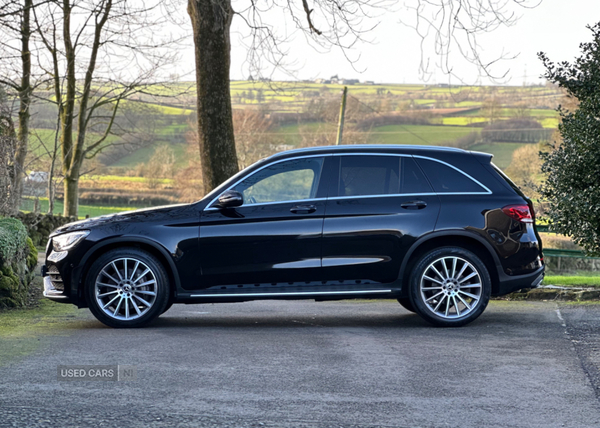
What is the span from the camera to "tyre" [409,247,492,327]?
323 inches

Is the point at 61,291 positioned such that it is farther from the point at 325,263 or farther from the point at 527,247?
the point at 527,247

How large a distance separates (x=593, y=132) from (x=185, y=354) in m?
5.84

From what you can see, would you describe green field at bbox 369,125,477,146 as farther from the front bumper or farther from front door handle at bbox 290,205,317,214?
the front bumper

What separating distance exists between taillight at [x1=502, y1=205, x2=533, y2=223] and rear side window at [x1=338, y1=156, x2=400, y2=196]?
1.14m

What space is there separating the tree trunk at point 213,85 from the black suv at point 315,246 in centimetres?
526

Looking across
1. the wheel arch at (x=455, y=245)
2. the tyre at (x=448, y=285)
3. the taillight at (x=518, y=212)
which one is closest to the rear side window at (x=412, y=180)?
the wheel arch at (x=455, y=245)

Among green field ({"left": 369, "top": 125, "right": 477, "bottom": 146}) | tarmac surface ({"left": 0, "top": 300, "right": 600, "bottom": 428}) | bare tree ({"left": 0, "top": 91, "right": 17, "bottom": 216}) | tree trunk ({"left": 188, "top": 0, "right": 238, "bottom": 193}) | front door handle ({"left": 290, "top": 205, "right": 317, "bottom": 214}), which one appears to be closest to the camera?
tarmac surface ({"left": 0, "top": 300, "right": 600, "bottom": 428})

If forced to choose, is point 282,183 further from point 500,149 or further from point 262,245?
point 500,149

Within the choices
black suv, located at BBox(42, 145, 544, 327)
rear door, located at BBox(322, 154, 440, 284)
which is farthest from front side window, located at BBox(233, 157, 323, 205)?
rear door, located at BBox(322, 154, 440, 284)

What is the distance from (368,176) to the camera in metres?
8.40

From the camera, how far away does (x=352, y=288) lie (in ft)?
26.8

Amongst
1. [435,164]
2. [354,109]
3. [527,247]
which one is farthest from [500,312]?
[354,109]

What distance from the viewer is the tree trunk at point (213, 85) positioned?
530 inches

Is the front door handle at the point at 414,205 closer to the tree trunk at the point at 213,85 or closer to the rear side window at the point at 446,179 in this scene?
the rear side window at the point at 446,179
